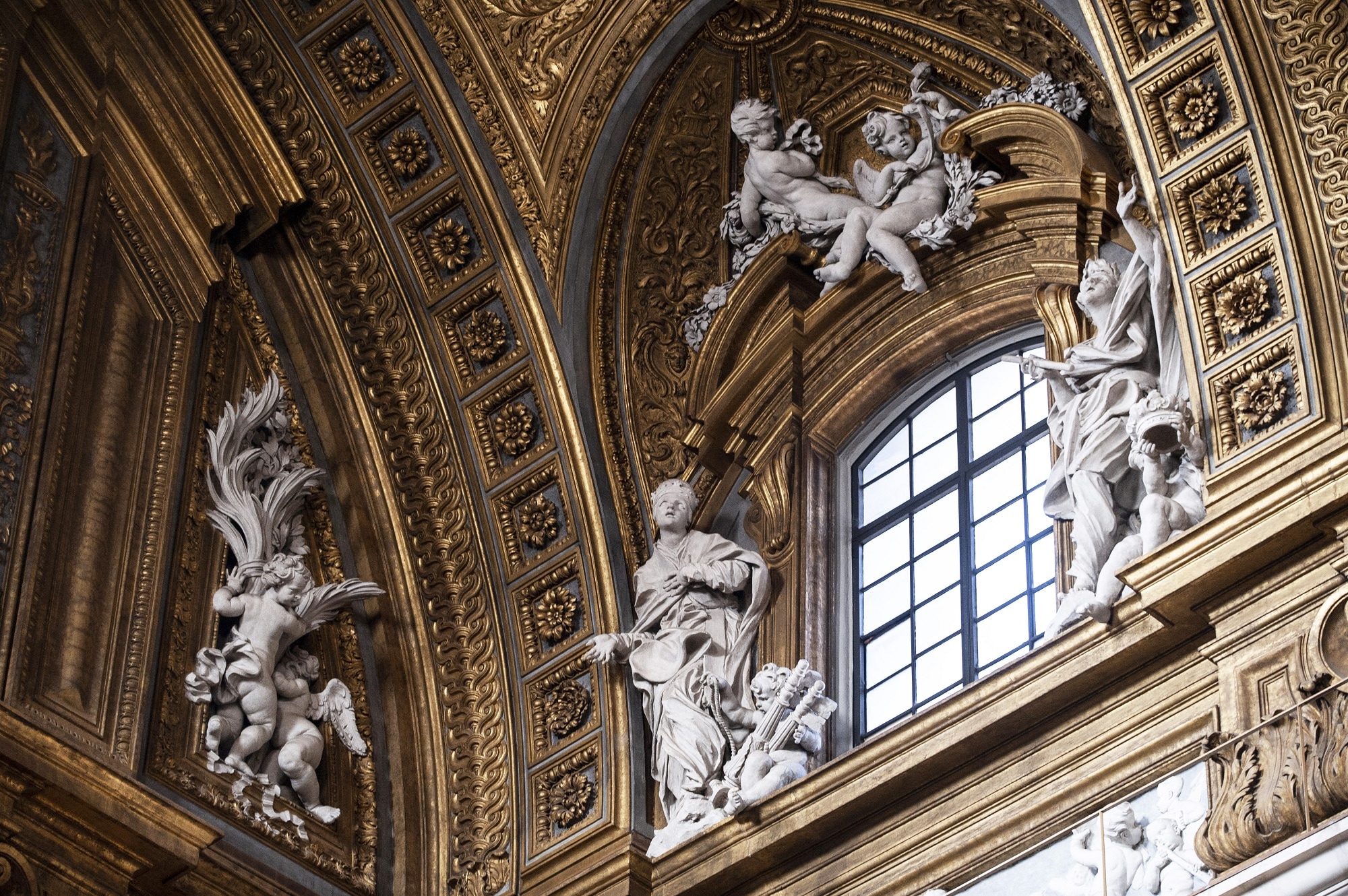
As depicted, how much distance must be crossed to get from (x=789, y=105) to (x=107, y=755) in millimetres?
5370

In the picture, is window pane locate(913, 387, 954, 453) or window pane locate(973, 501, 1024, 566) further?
window pane locate(913, 387, 954, 453)

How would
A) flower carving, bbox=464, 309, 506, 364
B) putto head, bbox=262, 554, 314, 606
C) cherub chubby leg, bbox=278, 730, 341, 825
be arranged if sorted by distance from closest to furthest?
cherub chubby leg, bbox=278, 730, 341, 825 → putto head, bbox=262, 554, 314, 606 → flower carving, bbox=464, 309, 506, 364

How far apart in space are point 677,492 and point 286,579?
2.19 meters

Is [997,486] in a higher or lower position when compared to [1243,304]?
higher

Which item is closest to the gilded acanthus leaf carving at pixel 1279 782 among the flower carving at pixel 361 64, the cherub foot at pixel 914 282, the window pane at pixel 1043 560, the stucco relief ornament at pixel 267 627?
the window pane at pixel 1043 560

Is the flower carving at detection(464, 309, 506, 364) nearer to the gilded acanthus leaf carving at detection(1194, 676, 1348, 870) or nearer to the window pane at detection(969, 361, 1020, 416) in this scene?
the window pane at detection(969, 361, 1020, 416)

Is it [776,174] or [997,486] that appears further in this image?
[776,174]

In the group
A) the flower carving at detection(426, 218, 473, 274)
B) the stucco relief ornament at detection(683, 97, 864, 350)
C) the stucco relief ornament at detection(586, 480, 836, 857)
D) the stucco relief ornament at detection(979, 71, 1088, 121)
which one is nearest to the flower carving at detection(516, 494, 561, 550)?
the stucco relief ornament at detection(586, 480, 836, 857)

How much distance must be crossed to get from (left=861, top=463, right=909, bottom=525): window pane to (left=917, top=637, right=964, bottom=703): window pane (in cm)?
107

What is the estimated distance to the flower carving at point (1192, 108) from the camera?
36.1ft

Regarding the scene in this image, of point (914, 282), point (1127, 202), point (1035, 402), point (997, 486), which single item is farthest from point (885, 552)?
point (1127, 202)

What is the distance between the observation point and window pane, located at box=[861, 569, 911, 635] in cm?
1249

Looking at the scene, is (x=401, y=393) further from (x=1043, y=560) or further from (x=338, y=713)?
(x=1043, y=560)

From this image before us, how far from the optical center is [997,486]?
40.5 feet
